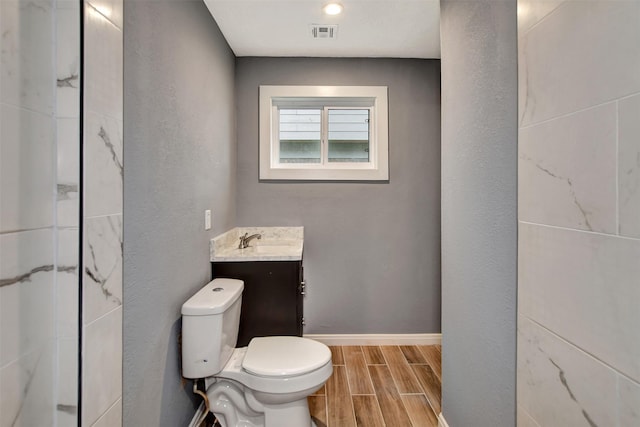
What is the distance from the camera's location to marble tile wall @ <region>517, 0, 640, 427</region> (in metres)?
0.68

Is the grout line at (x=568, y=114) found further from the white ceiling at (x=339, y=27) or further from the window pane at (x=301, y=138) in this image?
the window pane at (x=301, y=138)

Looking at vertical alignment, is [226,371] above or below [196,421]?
above

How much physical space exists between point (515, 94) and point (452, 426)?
5.04 ft

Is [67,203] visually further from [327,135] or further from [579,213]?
[327,135]

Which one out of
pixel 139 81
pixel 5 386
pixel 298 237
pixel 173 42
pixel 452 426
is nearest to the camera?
pixel 5 386

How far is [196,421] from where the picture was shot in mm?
1770

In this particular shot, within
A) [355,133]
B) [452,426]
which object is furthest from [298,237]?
[452,426]

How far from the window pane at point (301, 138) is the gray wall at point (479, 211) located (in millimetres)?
1406

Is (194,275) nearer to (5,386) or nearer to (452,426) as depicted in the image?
(5,386)

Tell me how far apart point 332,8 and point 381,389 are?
95.9 inches

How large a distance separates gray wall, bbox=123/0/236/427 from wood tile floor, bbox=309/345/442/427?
85cm

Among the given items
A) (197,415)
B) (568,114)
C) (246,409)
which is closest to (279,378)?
(246,409)

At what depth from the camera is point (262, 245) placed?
2.68 m

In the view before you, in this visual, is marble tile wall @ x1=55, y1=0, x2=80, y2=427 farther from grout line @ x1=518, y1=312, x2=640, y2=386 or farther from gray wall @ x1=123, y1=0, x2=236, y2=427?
grout line @ x1=518, y1=312, x2=640, y2=386
